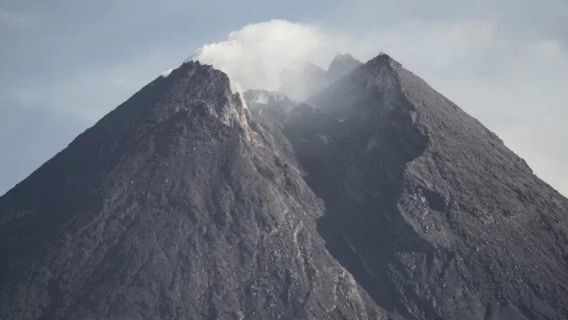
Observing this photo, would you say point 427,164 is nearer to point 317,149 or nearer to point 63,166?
point 317,149

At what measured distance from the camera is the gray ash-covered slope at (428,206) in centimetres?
10212

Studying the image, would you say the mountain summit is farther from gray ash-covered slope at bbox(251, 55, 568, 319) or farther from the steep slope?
the steep slope

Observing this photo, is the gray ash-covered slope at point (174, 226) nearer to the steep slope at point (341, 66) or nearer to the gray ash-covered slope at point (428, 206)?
the gray ash-covered slope at point (428, 206)

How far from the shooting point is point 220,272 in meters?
99.4

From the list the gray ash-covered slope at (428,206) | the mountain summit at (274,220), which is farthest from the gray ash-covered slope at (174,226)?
the gray ash-covered slope at (428,206)

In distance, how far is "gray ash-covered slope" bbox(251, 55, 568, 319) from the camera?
335 ft

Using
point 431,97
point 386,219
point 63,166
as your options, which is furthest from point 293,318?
point 431,97

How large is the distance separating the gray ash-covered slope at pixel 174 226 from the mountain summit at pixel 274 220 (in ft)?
0.78

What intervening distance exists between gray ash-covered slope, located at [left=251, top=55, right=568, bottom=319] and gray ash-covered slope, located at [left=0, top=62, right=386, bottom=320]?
6015 millimetres

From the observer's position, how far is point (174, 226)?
4149 inches

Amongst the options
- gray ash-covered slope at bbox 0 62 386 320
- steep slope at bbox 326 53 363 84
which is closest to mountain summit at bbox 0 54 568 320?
gray ash-covered slope at bbox 0 62 386 320

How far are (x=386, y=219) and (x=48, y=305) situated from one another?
49544mm

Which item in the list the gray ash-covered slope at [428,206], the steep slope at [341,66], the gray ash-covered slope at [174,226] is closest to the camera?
the gray ash-covered slope at [174,226]

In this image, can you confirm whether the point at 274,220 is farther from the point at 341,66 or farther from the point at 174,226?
the point at 341,66
